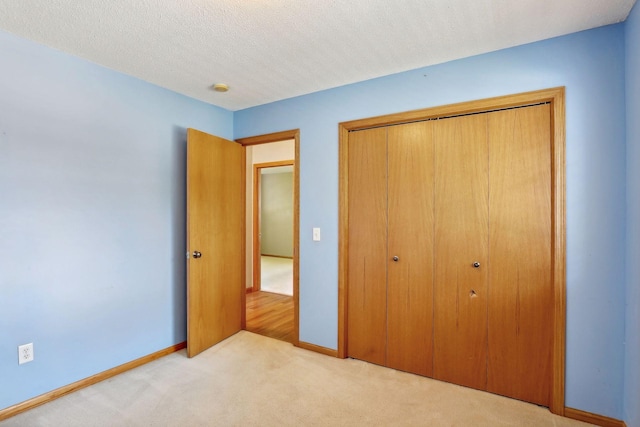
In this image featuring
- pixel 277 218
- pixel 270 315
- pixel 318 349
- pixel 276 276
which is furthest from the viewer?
pixel 277 218

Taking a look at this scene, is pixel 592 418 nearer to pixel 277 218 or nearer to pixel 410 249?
pixel 410 249

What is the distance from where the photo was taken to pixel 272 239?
8656 mm

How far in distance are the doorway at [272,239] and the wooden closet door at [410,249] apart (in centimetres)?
93

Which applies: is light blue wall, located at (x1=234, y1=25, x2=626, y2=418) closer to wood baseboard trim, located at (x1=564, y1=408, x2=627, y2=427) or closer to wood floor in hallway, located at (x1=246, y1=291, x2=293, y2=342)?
wood baseboard trim, located at (x1=564, y1=408, x2=627, y2=427)

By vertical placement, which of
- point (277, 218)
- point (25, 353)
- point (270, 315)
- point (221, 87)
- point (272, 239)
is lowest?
point (270, 315)

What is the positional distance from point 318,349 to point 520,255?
182 centimetres

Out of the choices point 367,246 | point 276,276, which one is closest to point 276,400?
point 367,246

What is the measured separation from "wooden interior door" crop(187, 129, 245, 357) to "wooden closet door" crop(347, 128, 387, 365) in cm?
127

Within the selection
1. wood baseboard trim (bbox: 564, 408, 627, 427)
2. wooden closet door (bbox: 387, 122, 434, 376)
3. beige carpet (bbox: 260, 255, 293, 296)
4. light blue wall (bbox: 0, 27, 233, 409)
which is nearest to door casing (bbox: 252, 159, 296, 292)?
beige carpet (bbox: 260, 255, 293, 296)

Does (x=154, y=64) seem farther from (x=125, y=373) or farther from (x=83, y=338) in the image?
(x=125, y=373)

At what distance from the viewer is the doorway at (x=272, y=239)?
10.0 ft

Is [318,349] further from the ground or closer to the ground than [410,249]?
closer to the ground

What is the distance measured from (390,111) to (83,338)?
2877 mm

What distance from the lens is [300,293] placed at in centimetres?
288
